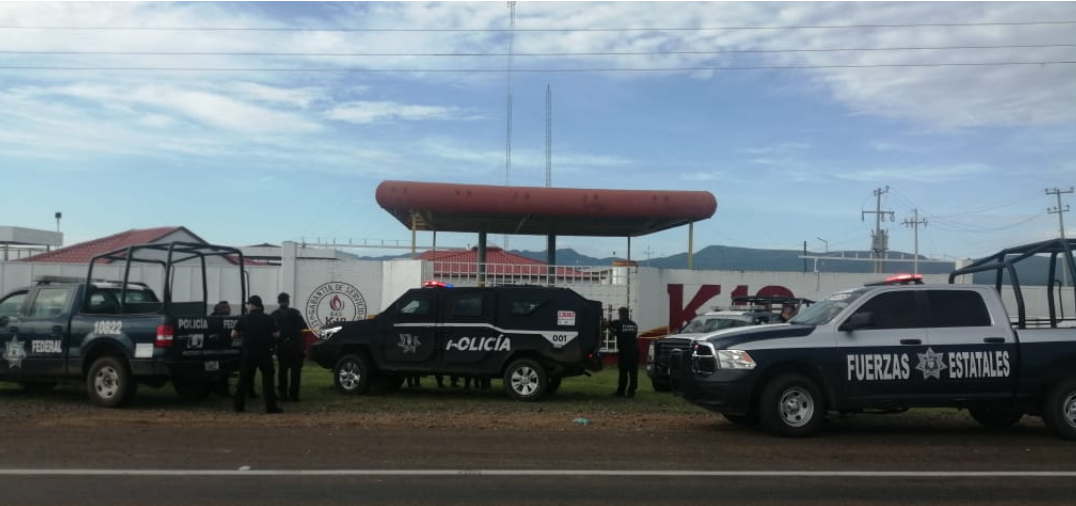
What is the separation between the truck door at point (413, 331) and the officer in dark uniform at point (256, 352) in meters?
2.61

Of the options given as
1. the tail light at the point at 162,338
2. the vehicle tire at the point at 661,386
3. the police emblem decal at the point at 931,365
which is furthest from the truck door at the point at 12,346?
the police emblem decal at the point at 931,365

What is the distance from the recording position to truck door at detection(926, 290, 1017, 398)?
1138 cm

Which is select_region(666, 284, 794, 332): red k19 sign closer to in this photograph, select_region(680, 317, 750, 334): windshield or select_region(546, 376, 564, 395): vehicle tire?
select_region(680, 317, 750, 334): windshield

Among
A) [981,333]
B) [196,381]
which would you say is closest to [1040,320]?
[981,333]

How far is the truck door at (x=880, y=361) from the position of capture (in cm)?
1129

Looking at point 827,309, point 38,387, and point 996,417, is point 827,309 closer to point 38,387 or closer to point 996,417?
point 996,417

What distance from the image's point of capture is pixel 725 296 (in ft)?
84.3

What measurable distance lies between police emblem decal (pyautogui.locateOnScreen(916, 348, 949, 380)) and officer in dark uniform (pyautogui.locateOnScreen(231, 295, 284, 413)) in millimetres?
8408

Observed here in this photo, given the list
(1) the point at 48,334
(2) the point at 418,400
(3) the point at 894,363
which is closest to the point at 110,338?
(1) the point at 48,334

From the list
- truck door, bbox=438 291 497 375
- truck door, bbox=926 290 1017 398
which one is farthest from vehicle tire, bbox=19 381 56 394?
truck door, bbox=926 290 1017 398

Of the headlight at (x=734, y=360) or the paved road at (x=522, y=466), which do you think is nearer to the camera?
the paved road at (x=522, y=466)

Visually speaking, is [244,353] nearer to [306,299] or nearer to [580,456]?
[580,456]

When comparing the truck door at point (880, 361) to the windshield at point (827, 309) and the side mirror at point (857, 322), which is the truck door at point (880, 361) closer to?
the side mirror at point (857, 322)

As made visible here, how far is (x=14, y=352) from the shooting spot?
14000mm
